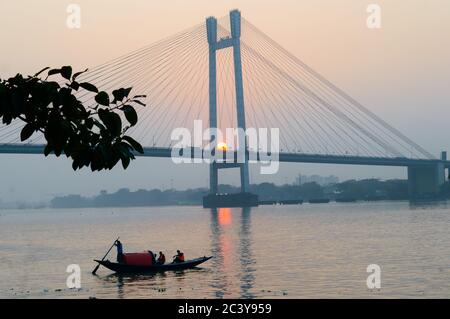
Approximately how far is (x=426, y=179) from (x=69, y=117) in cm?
15677

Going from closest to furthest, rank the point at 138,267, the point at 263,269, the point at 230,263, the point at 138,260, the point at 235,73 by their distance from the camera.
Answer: the point at 138,267 → the point at 138,260 → the point at 263,269 → the point at 230,263 → the point at 235,73

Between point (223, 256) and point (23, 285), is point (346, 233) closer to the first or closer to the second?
point (223, 256)

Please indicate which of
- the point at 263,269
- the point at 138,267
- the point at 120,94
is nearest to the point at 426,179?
the point at 263,269

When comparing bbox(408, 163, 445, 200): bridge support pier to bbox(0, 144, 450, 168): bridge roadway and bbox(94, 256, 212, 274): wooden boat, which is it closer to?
bbox(0, 144, 450, 168): bridge roadway

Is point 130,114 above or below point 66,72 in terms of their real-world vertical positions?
below

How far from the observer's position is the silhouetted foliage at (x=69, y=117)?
173 inches

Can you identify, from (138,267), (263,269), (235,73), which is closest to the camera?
(138,267)

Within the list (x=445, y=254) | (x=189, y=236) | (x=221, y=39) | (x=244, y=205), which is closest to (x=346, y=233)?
(x=189, y=236)

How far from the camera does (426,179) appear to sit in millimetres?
155000

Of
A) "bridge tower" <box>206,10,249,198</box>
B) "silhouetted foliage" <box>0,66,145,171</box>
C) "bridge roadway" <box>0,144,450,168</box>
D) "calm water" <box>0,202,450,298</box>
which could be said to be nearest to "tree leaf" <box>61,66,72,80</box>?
"silhouetted foliage" <box>0,66,145,171</box>

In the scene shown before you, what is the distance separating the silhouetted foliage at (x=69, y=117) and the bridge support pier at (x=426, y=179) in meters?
148

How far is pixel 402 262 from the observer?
4172cm

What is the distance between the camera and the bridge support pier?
149 metres

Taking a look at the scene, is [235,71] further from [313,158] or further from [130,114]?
[130,114]
